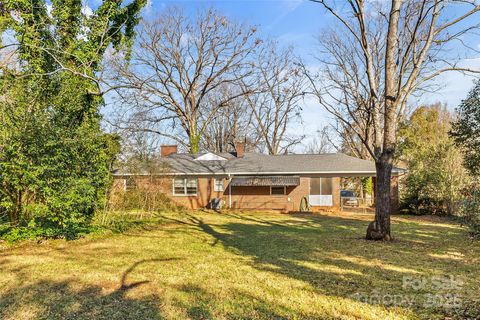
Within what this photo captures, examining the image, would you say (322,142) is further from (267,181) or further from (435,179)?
(435,179)

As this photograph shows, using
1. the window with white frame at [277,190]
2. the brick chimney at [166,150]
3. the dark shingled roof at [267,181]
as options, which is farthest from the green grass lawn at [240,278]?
the brick chimney at [166,150]

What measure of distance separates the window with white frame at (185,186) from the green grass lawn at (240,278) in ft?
40.5

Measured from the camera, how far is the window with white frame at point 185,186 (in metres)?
23.0

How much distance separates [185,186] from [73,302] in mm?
18053

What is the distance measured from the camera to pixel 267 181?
835 inches

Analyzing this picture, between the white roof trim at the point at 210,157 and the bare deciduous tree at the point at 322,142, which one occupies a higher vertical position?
the bare deciduous tree at the point at 322,142

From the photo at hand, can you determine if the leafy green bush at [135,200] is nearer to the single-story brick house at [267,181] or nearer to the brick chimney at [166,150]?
the single-story brick house at [267,181]

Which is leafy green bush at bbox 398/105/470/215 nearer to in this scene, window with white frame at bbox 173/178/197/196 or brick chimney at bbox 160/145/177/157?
window with white frame at bbox 173/178/197/196

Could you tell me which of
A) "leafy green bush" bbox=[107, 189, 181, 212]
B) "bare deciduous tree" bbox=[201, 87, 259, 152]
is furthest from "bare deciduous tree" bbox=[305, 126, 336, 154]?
"leafy green bush" bbox=[107, 189, 181, 212]

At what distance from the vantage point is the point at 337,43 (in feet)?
83.8

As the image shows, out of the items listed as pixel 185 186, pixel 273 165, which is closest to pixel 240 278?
pixel 273 165

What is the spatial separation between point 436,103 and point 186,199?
1293 inches

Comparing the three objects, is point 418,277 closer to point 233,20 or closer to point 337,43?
point 337,43

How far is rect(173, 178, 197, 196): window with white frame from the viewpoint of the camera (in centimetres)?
2295
